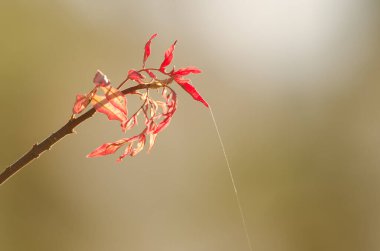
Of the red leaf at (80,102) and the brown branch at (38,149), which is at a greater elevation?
the red leaf at (80,102)

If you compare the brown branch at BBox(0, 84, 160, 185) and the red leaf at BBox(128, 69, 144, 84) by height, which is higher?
the red leaf at BBox(128, 69, 144, 84)

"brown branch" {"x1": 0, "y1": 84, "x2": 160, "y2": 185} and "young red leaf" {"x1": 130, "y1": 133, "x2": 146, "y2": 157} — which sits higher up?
"brown branch" {"x1": 0, "y1": 84, "x2": 160, "y2": 185}

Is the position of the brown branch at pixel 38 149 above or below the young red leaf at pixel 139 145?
above

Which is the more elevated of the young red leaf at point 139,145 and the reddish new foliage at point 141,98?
the reddish new foliage at point 141,98

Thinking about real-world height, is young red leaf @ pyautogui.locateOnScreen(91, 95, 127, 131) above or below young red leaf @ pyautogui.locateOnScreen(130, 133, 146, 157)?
above

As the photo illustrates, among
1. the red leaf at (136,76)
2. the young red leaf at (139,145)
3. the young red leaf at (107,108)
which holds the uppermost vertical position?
the red leaf at (136,76)

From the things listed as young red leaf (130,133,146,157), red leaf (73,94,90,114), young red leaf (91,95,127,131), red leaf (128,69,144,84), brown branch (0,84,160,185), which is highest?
red leaf (128,69,144,84)

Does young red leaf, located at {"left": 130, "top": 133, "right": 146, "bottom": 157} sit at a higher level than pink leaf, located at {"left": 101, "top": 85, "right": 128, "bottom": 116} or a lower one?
lower

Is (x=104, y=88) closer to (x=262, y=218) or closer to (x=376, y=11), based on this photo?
(x=262, y=218)

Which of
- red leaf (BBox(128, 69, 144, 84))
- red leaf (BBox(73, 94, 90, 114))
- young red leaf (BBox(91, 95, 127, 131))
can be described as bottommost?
young red leaf (BBox(91, 95, 127, 131))

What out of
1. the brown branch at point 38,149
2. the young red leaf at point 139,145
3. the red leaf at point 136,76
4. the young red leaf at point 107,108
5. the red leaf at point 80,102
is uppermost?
the red leaf at point 136,76

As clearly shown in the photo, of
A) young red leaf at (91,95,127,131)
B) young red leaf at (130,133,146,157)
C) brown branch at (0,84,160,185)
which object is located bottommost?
young red leaf at (130,133,146,157)

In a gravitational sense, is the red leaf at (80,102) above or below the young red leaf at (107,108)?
above
